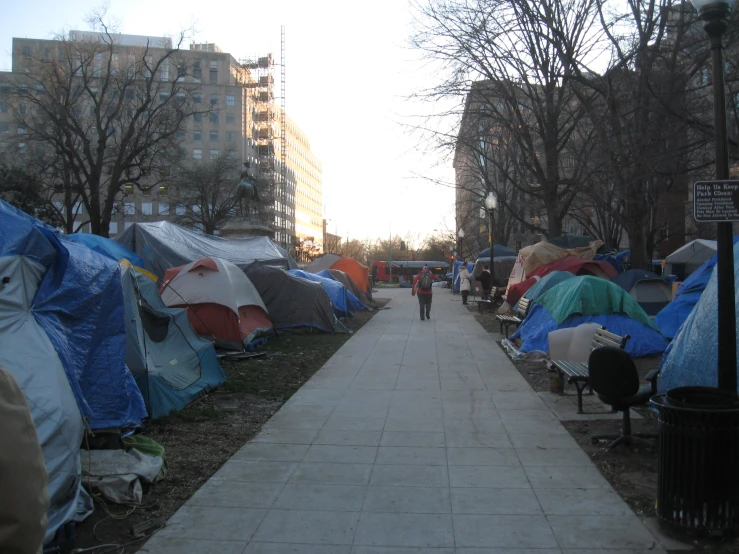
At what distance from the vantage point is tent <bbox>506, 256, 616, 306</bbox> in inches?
794

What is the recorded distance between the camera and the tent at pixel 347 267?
102ft

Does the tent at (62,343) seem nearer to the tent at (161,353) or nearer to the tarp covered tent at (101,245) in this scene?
the tent at (161,353)

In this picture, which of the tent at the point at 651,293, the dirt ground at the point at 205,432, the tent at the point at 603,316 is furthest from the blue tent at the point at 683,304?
the dirt ground at the point at 205,432

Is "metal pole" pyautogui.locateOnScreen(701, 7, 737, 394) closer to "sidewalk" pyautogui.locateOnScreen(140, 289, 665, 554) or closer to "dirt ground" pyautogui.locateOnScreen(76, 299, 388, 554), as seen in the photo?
"sidewalk" pyautogui.locateOnScreen(140, 289, 665, 554)

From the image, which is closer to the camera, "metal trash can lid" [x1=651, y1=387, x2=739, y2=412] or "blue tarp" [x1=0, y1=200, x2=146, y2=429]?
"metal trash can lid" [x1=651, y1=387, x2=739, y2=412]

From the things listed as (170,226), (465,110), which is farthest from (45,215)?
(465,110)

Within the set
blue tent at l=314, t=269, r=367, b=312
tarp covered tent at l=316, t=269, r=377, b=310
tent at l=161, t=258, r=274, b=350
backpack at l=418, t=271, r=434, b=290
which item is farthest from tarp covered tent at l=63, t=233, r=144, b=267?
tarp covered tent at l=316, t=269, r=377, b=310

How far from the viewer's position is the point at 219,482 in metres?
5.76

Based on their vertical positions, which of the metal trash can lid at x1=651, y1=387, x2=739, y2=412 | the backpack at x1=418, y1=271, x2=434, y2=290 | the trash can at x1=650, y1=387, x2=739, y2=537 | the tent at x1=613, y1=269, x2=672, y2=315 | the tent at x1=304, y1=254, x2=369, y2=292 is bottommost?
the trash can at x1=650, y1=387, x2=739, y2=537

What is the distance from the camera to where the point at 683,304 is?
12977mm

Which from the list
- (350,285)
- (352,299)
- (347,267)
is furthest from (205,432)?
(347,267)

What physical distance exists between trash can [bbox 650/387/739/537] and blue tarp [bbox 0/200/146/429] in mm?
4599

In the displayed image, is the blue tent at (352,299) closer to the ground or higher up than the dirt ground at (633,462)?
higher up

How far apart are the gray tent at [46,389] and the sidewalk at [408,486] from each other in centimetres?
72
